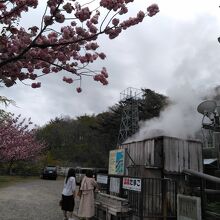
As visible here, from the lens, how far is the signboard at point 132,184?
8.84m

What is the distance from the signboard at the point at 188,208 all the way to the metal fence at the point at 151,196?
1.49 ft

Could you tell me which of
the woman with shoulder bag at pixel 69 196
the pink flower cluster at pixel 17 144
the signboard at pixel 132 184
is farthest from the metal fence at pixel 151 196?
the pink flower cluster at pixel 17 144

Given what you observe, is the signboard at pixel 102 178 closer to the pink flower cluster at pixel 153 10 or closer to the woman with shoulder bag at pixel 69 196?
the woman with shoulder bag at pixel 69 196

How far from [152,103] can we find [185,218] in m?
27.9

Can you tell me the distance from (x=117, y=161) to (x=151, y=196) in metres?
5.89

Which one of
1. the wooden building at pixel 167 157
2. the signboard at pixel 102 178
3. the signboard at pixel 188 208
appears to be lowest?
the signboard at pixel 188 208

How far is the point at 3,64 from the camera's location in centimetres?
544

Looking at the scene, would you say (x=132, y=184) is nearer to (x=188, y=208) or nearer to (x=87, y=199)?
(x=188, y=208)

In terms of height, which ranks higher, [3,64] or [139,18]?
[139,18]

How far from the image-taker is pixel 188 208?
28.4 ft

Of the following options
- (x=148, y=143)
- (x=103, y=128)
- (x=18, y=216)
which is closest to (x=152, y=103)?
(x=103, y=128)

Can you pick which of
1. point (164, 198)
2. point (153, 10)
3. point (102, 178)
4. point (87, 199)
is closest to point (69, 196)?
point (87, 199)

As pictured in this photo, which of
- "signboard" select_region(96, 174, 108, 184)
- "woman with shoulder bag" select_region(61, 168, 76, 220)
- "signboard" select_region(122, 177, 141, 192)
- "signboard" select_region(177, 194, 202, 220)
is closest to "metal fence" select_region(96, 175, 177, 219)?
"signboard" select_region(122, 177, 141, 192)

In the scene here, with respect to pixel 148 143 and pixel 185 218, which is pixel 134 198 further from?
pixel 148 143
